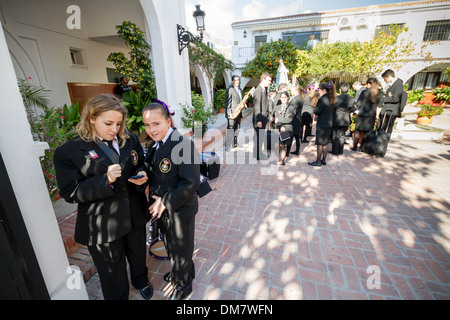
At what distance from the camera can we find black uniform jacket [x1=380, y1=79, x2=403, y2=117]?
5332 millimetres

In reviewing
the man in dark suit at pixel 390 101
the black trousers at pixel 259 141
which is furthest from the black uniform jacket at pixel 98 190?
the man in dark suit at pixel 390 101

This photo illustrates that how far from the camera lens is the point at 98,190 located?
1.41m

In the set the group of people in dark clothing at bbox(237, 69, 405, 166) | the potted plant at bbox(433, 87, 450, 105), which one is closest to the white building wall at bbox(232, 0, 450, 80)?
the potted plant at bbox(433, 87, 450, 105)

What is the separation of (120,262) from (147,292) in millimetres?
495

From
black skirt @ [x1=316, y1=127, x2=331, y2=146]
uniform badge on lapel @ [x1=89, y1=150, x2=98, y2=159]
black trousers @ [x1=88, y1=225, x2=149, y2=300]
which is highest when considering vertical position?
uniform badge on lapel @ [x1=89, y1=150, x2=98, y2=159]

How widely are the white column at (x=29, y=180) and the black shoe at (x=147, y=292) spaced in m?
0.59

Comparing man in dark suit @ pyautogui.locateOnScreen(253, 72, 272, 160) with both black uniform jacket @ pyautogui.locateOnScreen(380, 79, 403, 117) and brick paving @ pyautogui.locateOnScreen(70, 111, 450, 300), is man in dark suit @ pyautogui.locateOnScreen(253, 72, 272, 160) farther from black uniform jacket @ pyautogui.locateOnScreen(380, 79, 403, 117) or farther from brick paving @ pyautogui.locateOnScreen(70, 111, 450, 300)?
black uniform jacket @ pyautogui.locateOnScreen(380, 79, 403, 117)

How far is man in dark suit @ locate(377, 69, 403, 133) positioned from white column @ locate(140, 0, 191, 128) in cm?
568

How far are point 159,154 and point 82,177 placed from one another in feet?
1.87

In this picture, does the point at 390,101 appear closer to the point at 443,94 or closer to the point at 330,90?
the point at 330,90

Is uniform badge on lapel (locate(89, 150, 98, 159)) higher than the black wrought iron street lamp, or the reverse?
the black wrought iron street lamp

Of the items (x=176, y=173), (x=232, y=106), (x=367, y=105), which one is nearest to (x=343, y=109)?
(x=367, y=105)
